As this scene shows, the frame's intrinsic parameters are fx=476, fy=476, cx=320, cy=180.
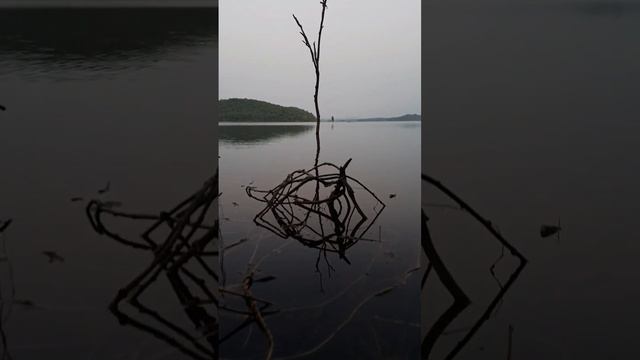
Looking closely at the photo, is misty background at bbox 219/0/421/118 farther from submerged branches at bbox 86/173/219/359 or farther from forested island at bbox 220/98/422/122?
submerged branches at bbox 86/173/219/359

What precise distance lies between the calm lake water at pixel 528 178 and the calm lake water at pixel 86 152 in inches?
23.7

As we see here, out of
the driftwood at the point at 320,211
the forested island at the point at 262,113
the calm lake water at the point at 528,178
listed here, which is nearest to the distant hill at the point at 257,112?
the forested island at the point at 262,113

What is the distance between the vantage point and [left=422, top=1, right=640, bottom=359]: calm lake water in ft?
3.90

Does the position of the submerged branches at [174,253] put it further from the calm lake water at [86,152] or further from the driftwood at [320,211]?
the driftwood at [320,211]

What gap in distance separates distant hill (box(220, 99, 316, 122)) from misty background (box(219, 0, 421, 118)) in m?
0.02

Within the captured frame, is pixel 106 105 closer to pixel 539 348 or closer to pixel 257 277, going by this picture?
pixel 257 277

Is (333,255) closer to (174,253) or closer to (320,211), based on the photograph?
(320,211)

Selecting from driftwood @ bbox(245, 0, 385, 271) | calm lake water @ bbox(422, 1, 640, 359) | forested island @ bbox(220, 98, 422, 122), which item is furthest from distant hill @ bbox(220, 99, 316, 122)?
calm lake water @ bbox(422, 1, 640, 359)

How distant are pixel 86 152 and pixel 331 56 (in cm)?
69

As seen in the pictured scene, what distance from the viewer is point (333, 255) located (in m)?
1.33

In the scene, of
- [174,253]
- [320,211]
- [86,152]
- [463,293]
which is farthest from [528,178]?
[86,152]

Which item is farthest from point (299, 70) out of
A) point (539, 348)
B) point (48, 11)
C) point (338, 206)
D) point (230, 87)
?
point (539, 348)

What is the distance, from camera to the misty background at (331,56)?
1325 millimetres

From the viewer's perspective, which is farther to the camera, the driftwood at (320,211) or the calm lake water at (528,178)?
the driftwood at (320,211)
